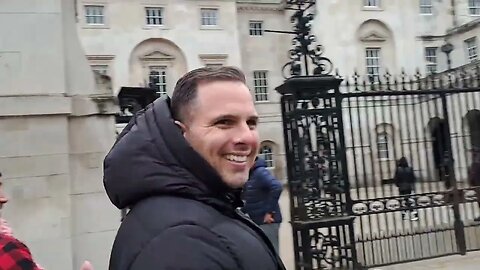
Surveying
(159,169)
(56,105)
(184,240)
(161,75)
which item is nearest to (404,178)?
(56,105)

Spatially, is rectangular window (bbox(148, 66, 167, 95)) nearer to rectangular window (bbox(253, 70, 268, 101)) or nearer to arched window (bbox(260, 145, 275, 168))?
rectangular window (bbox(253, 70, 268, 101))


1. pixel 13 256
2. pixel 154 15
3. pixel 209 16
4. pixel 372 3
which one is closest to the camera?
pixel 13 256

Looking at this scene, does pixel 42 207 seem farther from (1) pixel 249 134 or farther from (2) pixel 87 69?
(1) pixel 249 134

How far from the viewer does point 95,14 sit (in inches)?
1266

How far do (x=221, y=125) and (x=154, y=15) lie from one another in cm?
3245

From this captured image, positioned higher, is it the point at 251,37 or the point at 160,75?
the point at 251,37

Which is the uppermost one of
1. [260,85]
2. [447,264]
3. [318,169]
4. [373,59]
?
[373,59]

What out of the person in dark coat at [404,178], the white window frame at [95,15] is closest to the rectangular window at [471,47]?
the person in dark coat at [404,178]

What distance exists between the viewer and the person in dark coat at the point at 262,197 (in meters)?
7.19

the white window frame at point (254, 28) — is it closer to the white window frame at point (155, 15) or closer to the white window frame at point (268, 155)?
the white window frame at point (155, 15)

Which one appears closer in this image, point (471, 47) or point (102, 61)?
point (102, 61)

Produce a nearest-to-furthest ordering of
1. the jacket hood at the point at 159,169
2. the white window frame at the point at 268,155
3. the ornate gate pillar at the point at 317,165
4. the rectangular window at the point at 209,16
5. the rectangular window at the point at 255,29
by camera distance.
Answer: the jacket hood at the point at 159,169 < the ornate gate pillar at the point at 317,165 < the white window frame at the point at 268,155 < the rectangular window at the point at 209,16 < the rectangular window at the point at 255,29

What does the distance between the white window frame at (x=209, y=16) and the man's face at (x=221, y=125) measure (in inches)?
1284

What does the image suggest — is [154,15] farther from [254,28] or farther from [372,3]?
[372,3]
